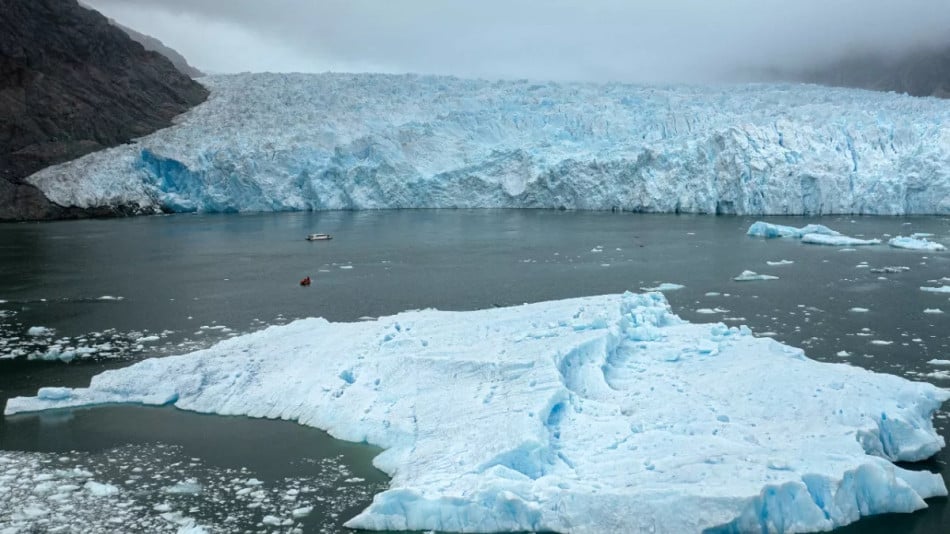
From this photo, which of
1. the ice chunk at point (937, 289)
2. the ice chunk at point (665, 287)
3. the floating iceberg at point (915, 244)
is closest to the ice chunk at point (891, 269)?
the ice chunk at point (937, 289)

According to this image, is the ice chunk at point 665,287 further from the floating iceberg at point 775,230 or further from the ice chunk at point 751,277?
the floating iceberg at point 775,230

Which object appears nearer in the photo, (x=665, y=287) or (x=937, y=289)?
(x=937, y=289)

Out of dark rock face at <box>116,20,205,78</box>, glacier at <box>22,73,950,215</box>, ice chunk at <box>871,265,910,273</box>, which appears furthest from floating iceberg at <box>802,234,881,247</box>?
dark rock face at <box>116,20,205,78</box>

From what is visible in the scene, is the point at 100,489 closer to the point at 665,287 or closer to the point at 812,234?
the point at 665,287

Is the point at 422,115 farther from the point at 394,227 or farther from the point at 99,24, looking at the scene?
the point at 99,24

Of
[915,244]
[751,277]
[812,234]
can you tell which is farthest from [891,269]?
[812,234]

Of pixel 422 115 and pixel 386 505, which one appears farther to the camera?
pixel 422 115

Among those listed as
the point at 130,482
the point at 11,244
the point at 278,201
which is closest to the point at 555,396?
the point at 130,482
